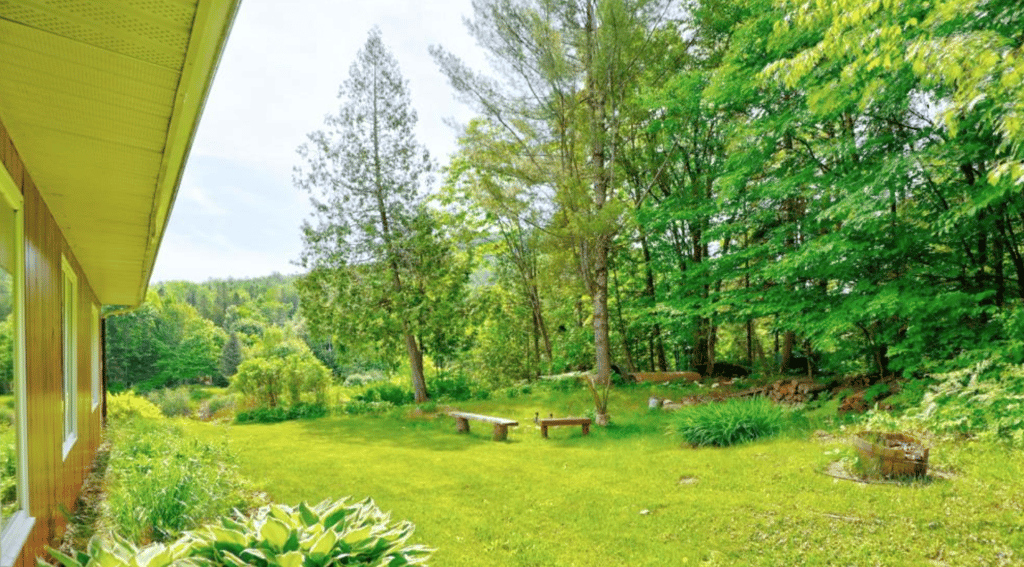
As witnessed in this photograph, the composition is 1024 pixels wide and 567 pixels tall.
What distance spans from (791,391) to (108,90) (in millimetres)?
10254

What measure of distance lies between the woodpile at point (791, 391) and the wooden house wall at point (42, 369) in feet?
30.2

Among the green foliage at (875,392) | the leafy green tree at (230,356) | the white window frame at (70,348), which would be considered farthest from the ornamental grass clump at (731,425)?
the leafy green tree at (230,356)

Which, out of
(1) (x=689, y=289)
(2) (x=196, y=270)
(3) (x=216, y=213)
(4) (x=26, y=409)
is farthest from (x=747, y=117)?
(3) (x=216, y=213)

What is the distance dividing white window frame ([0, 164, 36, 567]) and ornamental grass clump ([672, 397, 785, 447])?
6.63 meters

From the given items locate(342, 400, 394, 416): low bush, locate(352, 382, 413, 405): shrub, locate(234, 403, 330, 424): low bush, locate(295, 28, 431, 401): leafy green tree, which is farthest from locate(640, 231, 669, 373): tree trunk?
locate(234, 403, 330, 424): low bush

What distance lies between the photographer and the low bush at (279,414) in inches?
522

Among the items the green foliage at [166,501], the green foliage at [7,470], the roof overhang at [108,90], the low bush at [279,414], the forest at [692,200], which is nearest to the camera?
the roof overhang at [108,90]

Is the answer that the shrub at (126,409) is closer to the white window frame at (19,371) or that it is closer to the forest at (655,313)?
the forest at (655,313)

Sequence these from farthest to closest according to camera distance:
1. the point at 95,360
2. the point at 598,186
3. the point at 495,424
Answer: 1. the point at 598,186
2. the point at 495,424
3. the point at 95,360

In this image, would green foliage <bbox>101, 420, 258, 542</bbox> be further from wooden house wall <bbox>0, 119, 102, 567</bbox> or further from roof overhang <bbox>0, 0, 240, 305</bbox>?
roof overhang <bbox>0, 0, 240, 305</bbox>

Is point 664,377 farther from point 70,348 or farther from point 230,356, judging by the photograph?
Result: point 230,356

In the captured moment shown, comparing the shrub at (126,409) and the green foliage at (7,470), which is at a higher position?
the green foliage at (7,470)

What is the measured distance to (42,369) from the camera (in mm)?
3131

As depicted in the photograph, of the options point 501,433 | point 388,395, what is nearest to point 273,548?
point 501,433
